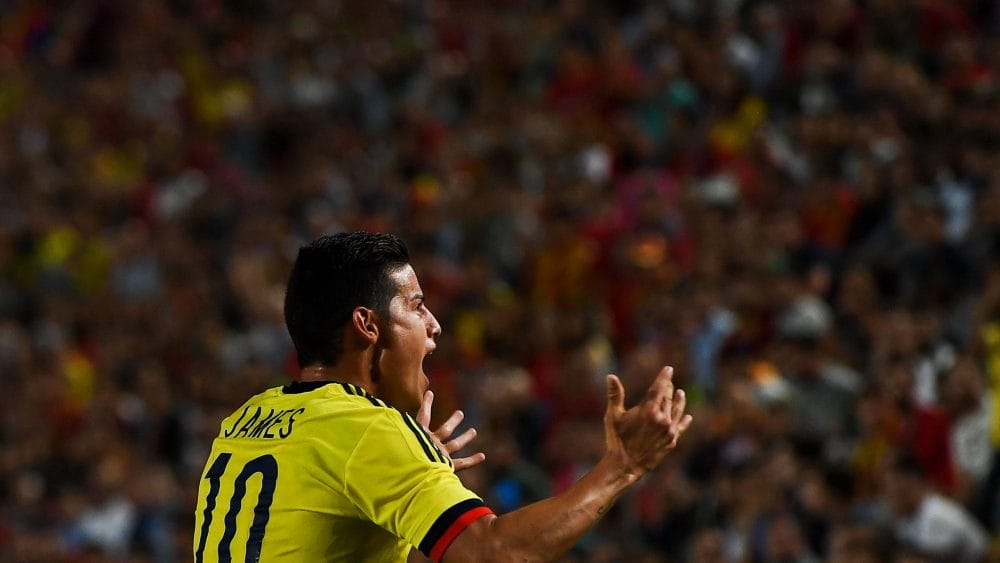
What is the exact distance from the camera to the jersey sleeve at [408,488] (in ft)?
10.7

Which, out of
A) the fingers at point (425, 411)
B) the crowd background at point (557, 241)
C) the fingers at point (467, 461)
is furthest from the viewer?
the crowd background at point (557, 241)

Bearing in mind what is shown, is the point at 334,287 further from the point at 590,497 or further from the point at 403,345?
the point at 590,497

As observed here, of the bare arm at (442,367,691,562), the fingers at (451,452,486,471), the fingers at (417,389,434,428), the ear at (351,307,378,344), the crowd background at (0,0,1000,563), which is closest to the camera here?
the bare arm at (442,367,691,562)

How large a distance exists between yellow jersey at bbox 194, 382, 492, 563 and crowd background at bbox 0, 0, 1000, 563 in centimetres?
446

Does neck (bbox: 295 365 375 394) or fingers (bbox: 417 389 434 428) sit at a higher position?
neck (bbox: 295 365 375 394)

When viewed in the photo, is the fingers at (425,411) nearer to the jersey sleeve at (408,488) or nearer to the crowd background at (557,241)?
the jersey sleeve at (408,488)

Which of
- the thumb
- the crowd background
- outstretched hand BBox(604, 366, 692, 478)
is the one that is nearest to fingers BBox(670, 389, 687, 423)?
outstretched hand BBox(604, 366, 692, 478)

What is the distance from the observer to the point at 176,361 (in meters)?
11.8

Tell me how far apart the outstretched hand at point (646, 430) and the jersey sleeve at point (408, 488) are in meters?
0.30

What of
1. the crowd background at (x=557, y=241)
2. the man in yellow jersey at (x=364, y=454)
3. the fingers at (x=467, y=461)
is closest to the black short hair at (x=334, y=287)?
the man in yellow jersey at (x=364, y=454)

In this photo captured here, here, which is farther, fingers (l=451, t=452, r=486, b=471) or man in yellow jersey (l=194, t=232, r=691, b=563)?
fingers (l=451, t=452, r=486, b=471)

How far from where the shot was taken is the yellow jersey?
331 centimetres

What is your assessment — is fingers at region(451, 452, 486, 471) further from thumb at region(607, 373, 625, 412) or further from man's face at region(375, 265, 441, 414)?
thumb at region(607, 373, 625, 412)

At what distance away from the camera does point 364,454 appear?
3.36 meters
